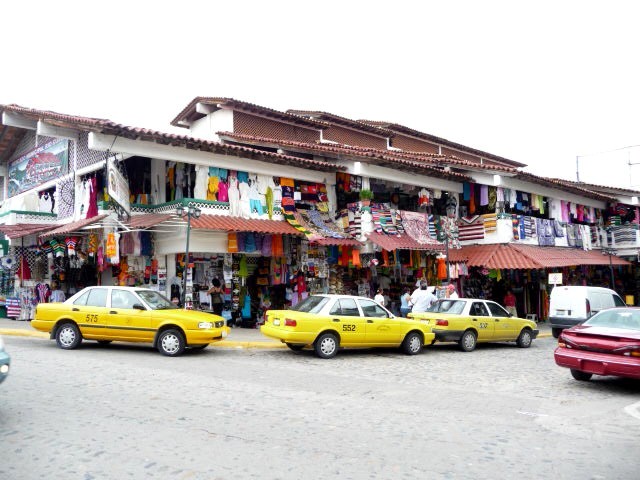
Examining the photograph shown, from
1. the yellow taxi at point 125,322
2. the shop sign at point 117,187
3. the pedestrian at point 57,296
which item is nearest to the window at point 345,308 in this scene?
the yellow taxi at point 125,322

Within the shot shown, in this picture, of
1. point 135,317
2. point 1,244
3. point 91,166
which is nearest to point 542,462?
point 135,317

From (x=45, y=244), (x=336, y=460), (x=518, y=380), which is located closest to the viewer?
(x=336, y=460)

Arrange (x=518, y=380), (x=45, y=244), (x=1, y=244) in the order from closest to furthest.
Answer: (x=518, y=380) → (x=45, y=244) → (x=1, y=244)

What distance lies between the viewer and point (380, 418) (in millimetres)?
7156

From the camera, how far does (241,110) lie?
2264cm

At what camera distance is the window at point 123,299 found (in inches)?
481

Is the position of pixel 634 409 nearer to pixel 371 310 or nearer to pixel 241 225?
pixel 371 310

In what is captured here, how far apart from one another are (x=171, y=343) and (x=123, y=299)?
5.00 feet

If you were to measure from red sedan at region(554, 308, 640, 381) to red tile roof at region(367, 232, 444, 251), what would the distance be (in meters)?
8.51

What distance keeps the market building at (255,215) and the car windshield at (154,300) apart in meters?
1.13

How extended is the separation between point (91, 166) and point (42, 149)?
5.55 m

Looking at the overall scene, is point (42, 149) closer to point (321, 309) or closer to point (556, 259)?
point (321, 309)

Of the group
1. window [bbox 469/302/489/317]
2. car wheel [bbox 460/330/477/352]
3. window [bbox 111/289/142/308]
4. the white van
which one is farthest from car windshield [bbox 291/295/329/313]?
the white van

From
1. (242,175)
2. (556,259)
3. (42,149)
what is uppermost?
(42,149)
